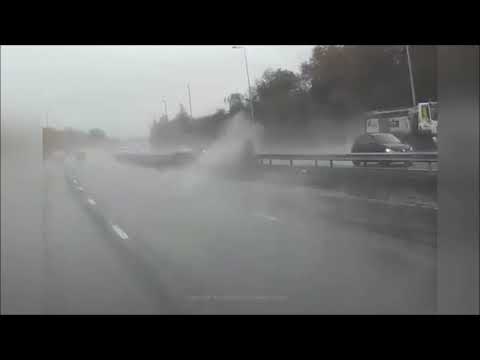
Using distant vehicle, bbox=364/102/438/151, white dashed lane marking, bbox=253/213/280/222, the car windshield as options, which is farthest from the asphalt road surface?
the car windshield

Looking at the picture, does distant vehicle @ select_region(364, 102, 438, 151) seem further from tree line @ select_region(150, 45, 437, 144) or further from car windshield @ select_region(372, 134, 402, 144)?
tree line @ select_region(150, 45, 437, 144)

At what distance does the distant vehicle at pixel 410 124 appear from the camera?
14734mm

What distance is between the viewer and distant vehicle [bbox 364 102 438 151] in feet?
48.3

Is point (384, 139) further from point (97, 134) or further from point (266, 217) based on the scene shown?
point (97, 134)

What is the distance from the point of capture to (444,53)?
5.27 metres

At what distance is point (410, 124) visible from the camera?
58.5 ft

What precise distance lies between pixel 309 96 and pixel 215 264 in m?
3.35

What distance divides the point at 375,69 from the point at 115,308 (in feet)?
27.9

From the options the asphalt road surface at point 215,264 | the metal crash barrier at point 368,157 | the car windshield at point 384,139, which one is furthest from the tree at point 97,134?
the car windshield at point 384,139

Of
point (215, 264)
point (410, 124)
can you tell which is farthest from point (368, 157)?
point (215, 264)
